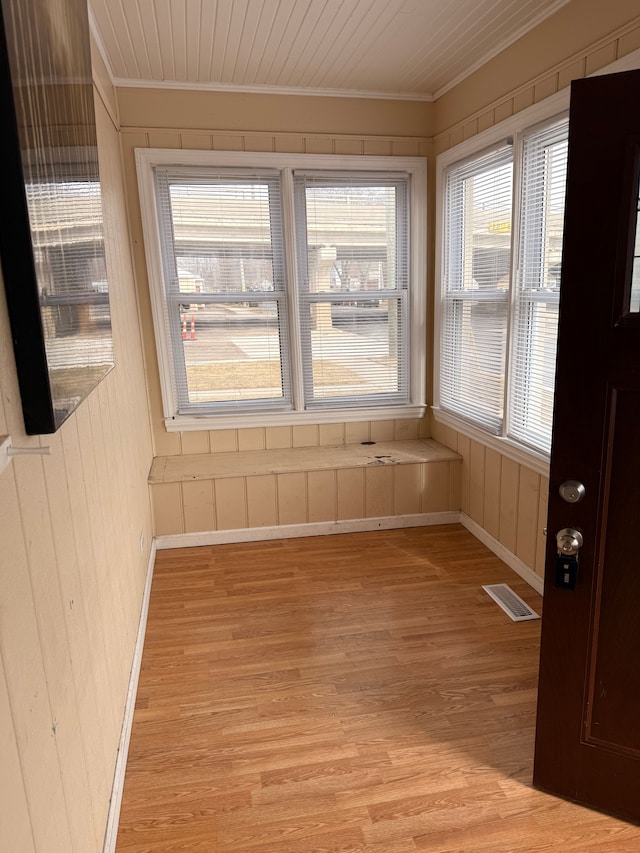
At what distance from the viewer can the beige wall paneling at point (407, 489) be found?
3.85m

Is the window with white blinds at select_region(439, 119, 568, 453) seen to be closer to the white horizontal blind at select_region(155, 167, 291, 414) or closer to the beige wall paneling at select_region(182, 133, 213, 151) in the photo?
the white horizontal blind at select_region(155, 167, 291, 414)

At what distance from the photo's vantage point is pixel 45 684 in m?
1.13

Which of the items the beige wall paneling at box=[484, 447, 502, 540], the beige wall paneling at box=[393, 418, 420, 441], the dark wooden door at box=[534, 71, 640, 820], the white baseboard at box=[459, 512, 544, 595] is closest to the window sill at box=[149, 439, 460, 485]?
the beige wall paneling at box=[393, 418, 420, 441]

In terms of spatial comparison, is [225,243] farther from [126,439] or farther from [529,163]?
[529,163]

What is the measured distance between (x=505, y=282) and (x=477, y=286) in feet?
1.05

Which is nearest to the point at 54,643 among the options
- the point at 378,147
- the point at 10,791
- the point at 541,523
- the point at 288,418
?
the point at 10,791

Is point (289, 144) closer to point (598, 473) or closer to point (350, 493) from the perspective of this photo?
point (350, 493)

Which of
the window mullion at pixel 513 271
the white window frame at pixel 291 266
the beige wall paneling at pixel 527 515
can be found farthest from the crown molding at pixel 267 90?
the beige wall paneling at pixel 527 515

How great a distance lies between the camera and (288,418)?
4.00 m

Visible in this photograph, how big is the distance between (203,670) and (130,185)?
9.25 ft

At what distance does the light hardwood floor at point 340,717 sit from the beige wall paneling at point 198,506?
0.36 meters

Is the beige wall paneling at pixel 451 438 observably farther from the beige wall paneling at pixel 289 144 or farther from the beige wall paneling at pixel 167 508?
the beige wall paneling at pixel 289 144

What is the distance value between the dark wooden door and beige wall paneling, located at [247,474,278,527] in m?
2.19

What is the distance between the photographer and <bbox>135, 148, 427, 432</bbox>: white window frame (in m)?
3.55
